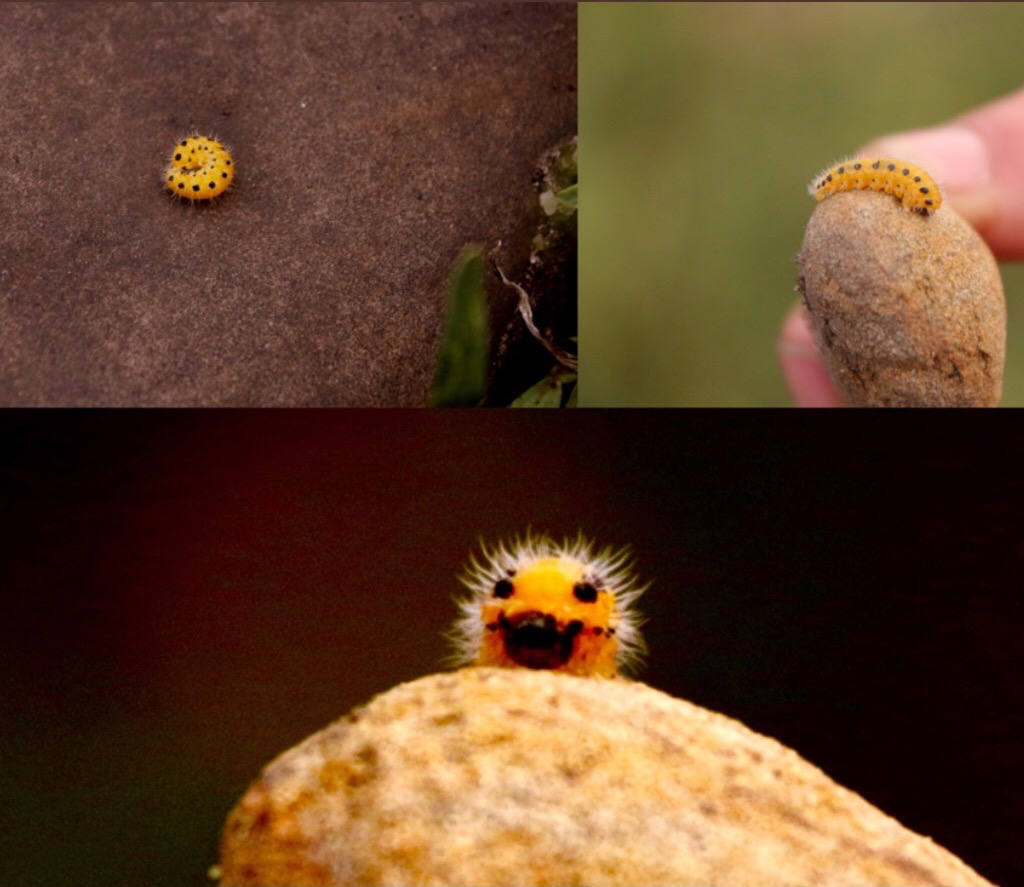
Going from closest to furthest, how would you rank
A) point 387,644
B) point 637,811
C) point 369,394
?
1. point 637,811
2. point 387,644
3. point 369,394

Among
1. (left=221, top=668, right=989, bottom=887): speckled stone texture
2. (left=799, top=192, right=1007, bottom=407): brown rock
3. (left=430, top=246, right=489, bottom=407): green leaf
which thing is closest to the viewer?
(left=221, top=668, right=989, bottom=887): speckled stone texture

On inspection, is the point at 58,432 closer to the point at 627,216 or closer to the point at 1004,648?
the point at 627,216

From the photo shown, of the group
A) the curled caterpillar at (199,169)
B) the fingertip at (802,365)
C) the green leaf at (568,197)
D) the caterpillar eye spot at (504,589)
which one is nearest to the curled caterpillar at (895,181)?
the fingertip at (802,365)

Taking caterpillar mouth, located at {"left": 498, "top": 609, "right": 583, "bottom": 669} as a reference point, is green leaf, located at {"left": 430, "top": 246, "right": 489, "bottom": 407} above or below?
above

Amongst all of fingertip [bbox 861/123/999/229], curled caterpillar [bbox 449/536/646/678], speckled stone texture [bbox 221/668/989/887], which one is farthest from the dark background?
fingertip [bbox 861/123/999/229]

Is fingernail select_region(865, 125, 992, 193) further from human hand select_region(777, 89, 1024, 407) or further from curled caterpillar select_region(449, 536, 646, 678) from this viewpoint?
curled caterpillar select_region(449, 536, 646, 678)

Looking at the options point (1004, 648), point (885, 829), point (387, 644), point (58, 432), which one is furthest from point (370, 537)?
point (1004, 648)
